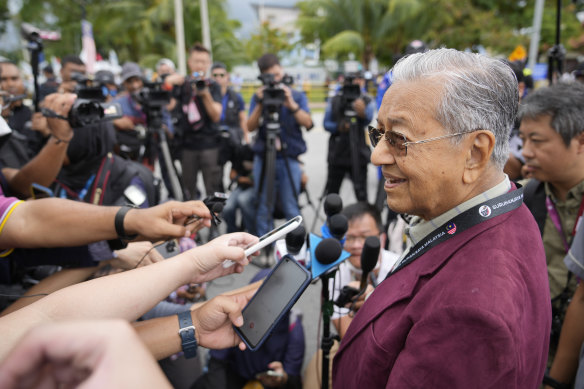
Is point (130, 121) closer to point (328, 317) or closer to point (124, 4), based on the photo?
point (328, 317)

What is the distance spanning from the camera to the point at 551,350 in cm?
179

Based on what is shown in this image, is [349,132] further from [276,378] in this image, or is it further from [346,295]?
[346,295]

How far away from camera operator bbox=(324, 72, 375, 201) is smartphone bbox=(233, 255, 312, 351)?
115 inches

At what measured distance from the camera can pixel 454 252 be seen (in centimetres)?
98

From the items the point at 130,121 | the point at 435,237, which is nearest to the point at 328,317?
the point at 435,237

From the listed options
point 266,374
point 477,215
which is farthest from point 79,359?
point 266,374

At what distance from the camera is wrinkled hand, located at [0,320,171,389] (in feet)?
1.43

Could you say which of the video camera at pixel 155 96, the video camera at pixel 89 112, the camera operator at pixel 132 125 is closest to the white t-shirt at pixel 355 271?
the video camera at pixel 89 112

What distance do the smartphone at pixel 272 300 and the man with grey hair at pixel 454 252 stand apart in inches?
9.3

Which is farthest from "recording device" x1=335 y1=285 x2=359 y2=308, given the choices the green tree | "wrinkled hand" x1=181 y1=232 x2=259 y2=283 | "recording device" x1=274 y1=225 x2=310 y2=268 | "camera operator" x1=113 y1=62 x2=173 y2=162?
the green tree

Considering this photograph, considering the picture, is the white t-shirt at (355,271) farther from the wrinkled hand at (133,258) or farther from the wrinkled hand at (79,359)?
the wrinkled hand at (79,359)

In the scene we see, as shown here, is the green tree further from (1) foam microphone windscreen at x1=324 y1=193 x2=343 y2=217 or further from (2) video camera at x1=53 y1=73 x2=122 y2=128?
(1) foam microphone windscreen at x1=324 y1=193 x2=343 y2=217

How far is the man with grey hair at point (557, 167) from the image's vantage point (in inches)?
70.9

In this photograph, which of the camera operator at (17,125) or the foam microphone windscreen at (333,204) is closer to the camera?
the foam microphone windscreen at (333,204)
